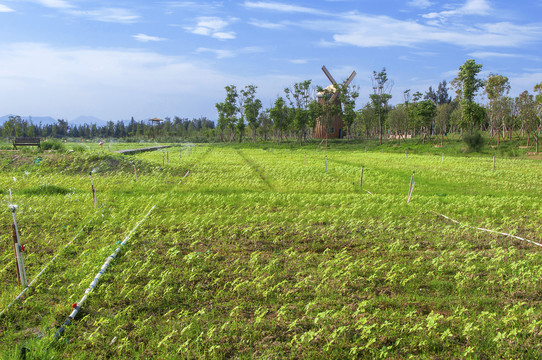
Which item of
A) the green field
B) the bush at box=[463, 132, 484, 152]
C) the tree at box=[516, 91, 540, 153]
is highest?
the tree at box=[516, 91, 540, 153]

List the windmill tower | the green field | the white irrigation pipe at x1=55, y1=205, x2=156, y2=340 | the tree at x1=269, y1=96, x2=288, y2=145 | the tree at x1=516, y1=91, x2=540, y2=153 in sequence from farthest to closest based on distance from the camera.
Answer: the windmill tower → the tree at x1=269, y1=96, x2=288, y2=145 → the tree at x1=516, y1=91, x2=540, y2=153 → the white irrigation pipe at x1=55, y1=205, x2=156, y2=340 → the green field

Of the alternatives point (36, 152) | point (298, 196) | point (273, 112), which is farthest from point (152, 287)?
point (273, 112)

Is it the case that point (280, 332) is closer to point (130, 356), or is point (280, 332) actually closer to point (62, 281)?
point (130, 356)

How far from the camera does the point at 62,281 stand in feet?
21.1

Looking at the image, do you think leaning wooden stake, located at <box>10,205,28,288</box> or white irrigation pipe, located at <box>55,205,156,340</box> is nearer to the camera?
white irrigation pipe, located at <box>55,205,156,340</box>

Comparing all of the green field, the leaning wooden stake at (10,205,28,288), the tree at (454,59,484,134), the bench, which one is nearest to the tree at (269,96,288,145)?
the tree at (454,59,484,134)

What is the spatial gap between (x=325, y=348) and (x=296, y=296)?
1.48 meters

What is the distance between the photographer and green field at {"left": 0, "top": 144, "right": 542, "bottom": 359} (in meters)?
4.63

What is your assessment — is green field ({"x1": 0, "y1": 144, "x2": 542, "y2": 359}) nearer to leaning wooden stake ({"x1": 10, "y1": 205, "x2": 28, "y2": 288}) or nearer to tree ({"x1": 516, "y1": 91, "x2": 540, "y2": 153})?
leaning wooden stake ({"x1": 10, "y1": 205, "x2": 28, "y2": 288})

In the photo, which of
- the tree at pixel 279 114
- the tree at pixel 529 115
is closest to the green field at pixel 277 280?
the tree at pixel 529 115

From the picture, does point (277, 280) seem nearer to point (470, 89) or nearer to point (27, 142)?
point (27, 142)

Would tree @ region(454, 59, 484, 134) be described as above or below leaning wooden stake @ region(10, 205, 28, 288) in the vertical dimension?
above

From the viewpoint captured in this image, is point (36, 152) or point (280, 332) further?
point (36, 152)

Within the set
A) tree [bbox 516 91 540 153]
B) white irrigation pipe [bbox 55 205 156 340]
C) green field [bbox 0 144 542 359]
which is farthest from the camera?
tree [bbox 516 91 540 153]
